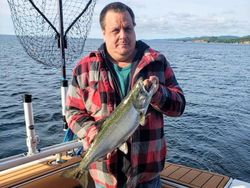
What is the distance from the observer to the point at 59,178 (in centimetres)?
493

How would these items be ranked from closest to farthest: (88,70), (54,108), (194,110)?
1. (88,70)
2. (54,108)
3. (194,110)

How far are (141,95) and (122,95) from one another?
1.57 feet

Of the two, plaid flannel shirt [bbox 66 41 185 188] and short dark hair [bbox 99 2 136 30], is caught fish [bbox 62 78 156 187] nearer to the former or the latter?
plaid flannel shirt [bbox 66 41 185 188]

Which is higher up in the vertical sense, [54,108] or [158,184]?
[158,184]

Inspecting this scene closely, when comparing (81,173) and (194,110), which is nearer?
(81,173)

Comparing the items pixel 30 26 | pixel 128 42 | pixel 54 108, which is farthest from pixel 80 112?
pixel 54 108

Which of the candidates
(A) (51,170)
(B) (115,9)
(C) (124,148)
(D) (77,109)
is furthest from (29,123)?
(B) (115,9)

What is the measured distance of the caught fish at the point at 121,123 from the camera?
2797mm

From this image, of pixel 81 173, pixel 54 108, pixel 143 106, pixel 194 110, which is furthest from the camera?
pixel 194 110

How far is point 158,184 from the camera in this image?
3.45 m

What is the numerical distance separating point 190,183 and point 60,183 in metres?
2.01

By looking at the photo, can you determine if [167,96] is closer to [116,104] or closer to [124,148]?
[116,104]

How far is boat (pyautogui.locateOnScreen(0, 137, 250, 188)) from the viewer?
467 centimetres

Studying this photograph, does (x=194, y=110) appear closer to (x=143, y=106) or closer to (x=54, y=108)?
(x=54, y=108)
